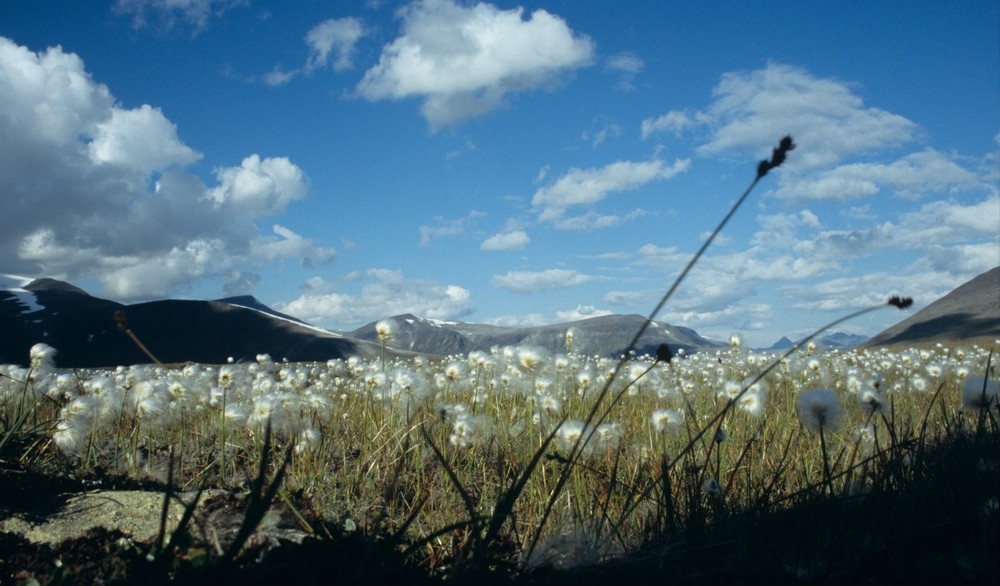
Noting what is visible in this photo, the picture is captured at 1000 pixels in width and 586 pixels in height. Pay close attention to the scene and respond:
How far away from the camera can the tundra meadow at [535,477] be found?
202 centimetres

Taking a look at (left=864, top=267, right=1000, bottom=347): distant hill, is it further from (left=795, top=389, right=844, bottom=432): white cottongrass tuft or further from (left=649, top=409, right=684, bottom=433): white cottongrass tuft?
(left=795, top=389, right=844, bottom=432): white cottongrass tuft

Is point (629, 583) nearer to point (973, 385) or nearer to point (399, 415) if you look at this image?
point (973, 385)

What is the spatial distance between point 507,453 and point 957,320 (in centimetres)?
19436

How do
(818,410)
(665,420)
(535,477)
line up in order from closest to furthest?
(818,410), (535,477), (665,420)

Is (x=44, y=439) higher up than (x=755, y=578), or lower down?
higher up

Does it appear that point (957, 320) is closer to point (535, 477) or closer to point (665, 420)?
point (665, 420)

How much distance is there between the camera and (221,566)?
5.48 ft

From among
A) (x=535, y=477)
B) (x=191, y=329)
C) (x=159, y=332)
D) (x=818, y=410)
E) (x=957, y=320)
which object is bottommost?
(x=535, y=477)

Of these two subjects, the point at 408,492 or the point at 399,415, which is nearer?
the point at 408,492

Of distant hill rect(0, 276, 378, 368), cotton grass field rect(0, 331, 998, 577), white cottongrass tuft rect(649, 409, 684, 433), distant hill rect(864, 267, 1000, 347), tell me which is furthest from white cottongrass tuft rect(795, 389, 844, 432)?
distant hill rect(0, 276, 378, 368)

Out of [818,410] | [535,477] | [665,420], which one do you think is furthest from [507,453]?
[818,410]

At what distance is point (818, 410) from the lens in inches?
117

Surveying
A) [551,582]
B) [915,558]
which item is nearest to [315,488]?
[551,582]

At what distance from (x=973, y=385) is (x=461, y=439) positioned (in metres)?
2.83
